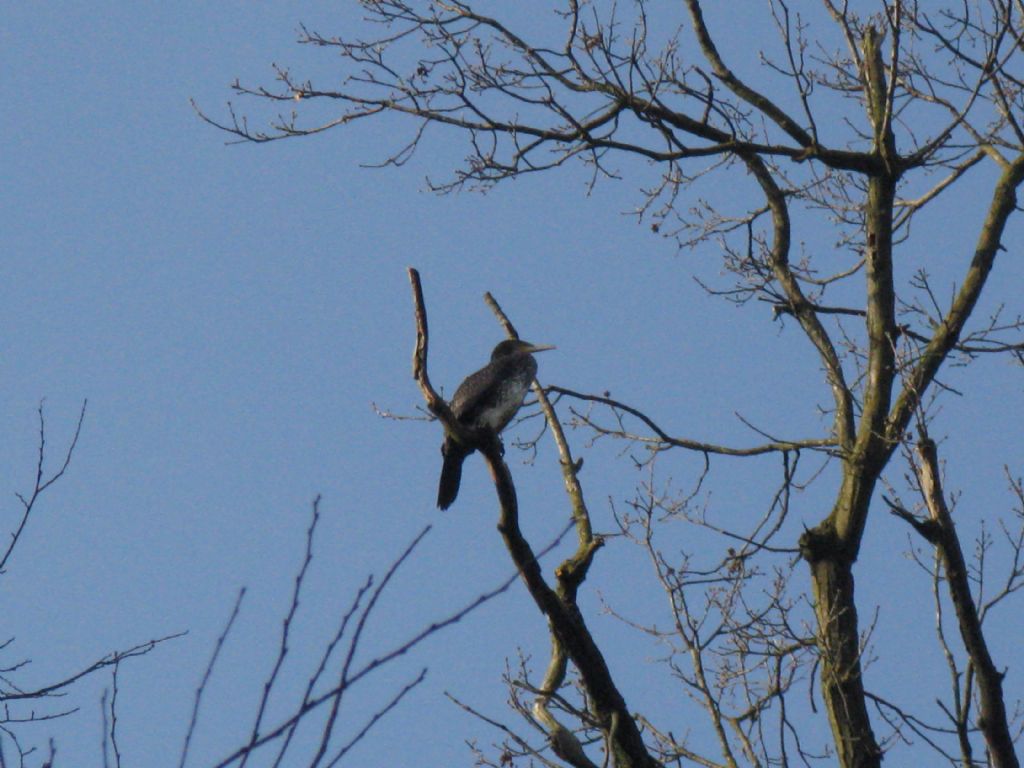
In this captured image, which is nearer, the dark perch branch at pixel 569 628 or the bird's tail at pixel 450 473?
the dark perch branch at pixel 569 628

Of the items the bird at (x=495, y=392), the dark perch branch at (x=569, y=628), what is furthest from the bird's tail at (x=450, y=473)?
the dark perch branch at (x=569, y=628)

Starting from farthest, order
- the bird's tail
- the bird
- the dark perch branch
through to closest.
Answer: the bird
the bird's tail
the dark perch branch

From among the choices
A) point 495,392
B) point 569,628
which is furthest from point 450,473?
point 569,628

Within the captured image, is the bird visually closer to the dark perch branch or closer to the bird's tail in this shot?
the bird's tail

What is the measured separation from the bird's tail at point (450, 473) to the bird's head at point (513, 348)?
1.54 m

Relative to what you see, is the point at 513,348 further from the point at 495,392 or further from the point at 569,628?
the point at 569,628

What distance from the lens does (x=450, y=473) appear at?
6547mm

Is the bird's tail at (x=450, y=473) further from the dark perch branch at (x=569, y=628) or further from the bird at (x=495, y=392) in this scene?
the dark perch branch at (x=569, y=628)

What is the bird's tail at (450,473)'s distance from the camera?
6418 mm

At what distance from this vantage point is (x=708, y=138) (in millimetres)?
7453

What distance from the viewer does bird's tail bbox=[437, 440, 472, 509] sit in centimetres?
642

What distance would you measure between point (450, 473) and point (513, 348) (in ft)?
5.63

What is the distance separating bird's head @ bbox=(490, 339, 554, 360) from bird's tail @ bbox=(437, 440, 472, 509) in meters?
1.54

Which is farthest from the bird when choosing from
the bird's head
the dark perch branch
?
the dark perch branch
